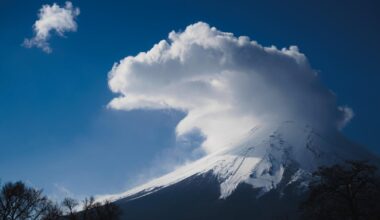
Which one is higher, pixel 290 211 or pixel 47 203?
pixel 290 211

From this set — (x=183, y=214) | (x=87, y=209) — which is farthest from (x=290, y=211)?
(x=87, y=209)

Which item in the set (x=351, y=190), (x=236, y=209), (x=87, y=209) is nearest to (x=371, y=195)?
(x=351, y=190)

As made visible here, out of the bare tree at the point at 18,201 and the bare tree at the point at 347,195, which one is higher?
the bare tree at the point at 347,195

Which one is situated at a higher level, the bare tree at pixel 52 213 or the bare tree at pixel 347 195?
the bare tree at pixel 347 195

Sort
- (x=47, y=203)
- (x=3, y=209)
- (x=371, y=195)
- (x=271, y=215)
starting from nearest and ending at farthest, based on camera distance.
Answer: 1. (x=371, y=195)
2. (x=3, y=209)
3. (x=47, y=203)
4. (x=271, y=215)

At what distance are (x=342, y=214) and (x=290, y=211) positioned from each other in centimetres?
15484

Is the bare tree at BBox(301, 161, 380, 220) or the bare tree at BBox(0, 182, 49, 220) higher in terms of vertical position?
the bare tree at BBox(301, 161, 380, 220)

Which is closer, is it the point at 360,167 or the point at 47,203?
the point at 360,167

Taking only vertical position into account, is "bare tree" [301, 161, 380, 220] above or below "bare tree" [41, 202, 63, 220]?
above

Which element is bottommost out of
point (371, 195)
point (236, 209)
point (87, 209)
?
point (87, 209)

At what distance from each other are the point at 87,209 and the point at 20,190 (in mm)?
10019

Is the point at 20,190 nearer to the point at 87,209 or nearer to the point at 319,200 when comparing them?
the point at 87,209

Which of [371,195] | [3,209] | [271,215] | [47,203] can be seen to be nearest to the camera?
[371,195]

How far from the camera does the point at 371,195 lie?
3628 centimetres
